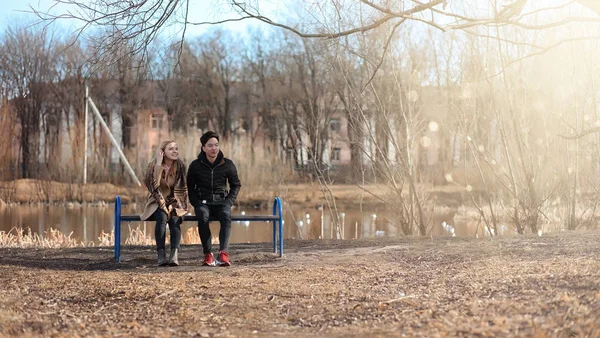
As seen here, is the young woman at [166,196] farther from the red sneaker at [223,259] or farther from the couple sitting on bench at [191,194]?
the red sneaker at [223,259]

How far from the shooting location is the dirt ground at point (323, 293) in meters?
4.23

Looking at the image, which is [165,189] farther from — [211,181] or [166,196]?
[211,181]

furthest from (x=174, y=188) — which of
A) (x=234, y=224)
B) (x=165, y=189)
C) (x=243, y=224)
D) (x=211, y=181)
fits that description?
(x=234, y=224)

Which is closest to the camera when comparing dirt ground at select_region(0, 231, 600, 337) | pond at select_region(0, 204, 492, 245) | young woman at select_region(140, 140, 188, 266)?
dirt ground at select_region(0, 231, 600, 337)

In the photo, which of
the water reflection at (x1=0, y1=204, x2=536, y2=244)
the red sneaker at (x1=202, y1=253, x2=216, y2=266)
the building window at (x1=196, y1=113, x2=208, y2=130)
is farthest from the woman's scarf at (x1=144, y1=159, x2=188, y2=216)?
the building window at (x1=196, y1=113, x2=208, y2=130)

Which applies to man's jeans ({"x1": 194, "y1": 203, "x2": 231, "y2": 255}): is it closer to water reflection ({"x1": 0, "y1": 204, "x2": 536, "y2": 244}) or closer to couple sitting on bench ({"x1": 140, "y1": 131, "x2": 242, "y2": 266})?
couple sitting on bench ({"x1": 140, "y1": 131, "x2": 242, "y2": 266})

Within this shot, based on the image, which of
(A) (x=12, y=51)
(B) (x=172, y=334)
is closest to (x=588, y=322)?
(B) (x=172, y=334)

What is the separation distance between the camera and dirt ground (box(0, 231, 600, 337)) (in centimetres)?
423

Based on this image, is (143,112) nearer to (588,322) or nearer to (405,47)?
(405,47)

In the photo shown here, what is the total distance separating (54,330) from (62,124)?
3154 cm

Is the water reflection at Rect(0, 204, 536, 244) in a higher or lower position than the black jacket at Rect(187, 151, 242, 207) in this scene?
lower

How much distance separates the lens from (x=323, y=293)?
5410 millimetres

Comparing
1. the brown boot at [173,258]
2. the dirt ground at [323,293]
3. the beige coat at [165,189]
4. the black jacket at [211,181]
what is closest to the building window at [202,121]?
the dirt ground at [323,293]

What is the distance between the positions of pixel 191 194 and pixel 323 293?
2350 mm
